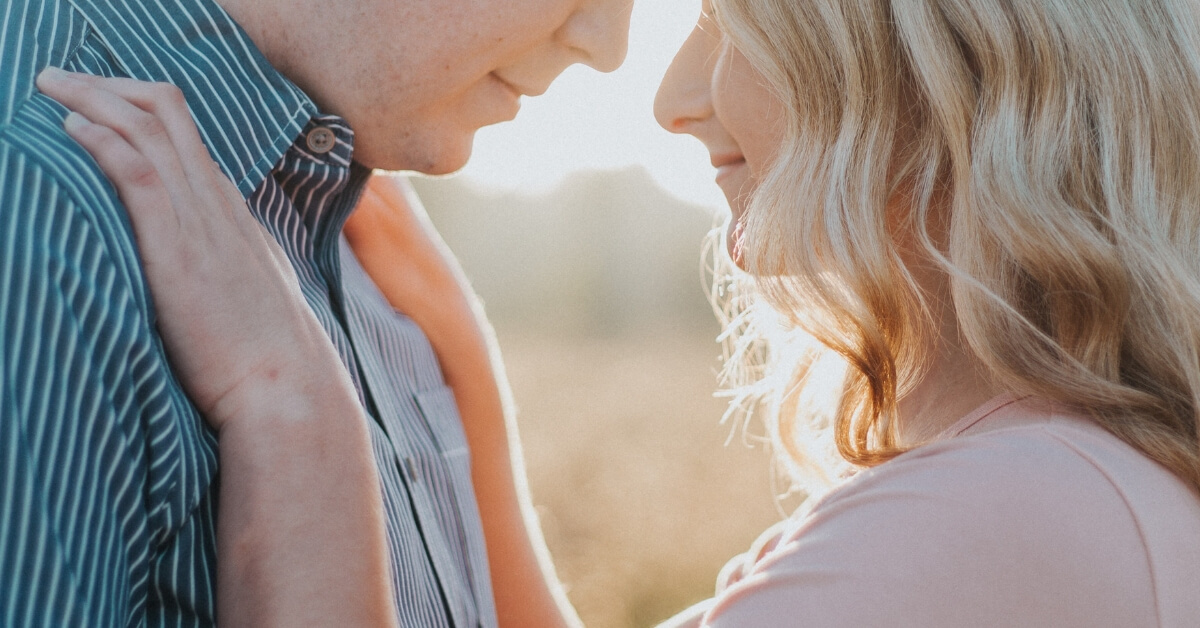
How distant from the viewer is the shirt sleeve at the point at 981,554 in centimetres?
123

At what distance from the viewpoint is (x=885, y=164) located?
1.71 meters

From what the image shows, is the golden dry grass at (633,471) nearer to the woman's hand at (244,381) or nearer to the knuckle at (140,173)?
the woman's hand at (244,381)

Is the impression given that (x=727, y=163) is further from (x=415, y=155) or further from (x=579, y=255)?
(x=579, y=255)

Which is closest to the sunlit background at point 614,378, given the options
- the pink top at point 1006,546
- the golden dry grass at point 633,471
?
the golden dry grass at point 633,471

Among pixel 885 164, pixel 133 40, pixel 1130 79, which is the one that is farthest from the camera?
pixel 885 164

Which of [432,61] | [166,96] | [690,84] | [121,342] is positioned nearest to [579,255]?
[690,84]

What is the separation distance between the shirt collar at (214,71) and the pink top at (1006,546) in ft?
3.26

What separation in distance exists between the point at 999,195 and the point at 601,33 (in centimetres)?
82

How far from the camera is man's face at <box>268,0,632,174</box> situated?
1.66m

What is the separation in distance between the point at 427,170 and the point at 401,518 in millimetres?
672

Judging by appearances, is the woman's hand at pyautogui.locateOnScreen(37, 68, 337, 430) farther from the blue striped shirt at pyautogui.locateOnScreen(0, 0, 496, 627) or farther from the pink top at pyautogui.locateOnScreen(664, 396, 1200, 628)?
the pink top at pyautogui.locateOnScreen(664, 396, 1200, 628)

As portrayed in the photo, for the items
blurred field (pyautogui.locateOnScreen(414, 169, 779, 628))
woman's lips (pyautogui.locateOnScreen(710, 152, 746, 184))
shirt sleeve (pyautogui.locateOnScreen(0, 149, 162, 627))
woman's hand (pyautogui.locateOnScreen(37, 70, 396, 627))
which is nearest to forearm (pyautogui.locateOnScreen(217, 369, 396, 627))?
woman's hand (pyautogui.locateOnScreen(37, 70, 396, 627))

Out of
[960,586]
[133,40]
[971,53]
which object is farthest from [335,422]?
[971,53]

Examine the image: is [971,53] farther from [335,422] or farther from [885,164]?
[335,422]
